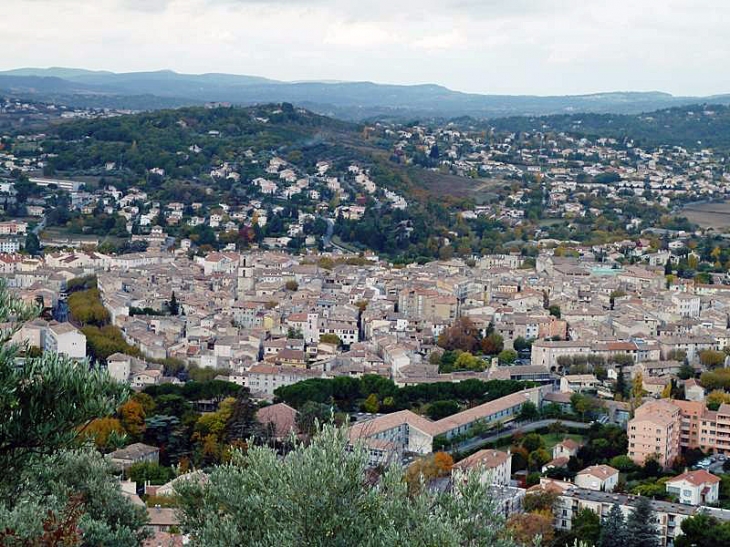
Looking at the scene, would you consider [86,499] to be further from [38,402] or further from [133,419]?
[133,419]

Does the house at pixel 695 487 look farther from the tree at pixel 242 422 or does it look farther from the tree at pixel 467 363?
the tree at pixel 467 363

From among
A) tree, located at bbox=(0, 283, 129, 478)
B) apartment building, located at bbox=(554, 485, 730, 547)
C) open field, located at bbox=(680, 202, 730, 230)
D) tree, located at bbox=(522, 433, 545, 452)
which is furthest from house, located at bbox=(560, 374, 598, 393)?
open field, located at bbox=(680, 202, 730, 230)

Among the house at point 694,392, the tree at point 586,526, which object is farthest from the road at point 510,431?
the tree at point 586,526

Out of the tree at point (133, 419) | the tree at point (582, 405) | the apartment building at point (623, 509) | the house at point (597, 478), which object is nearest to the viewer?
the apartment building at point (623, 509)

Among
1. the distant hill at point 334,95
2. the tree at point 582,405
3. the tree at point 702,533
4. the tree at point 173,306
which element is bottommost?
the distant hill at point 334,95

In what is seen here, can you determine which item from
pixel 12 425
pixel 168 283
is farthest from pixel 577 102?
pixel 12 425

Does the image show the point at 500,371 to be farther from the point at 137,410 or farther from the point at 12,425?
the point at 12,425

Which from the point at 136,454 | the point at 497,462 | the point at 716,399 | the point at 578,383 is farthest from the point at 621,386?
the point at 136,454

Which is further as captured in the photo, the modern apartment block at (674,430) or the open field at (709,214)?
the open field at (709,214)
